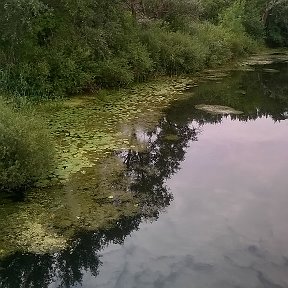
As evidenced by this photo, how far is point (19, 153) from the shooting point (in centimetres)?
880

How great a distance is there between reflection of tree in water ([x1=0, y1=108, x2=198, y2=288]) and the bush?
6.35 ft

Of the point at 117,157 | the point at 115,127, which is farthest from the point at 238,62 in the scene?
the point at 117,157

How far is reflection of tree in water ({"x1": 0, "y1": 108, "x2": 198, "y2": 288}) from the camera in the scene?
673 centimetres

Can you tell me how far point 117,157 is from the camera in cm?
1117

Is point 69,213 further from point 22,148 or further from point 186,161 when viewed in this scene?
point 186,161

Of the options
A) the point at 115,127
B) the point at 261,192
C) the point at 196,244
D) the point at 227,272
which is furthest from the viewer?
the point at 115,127

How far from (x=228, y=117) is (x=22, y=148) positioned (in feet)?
29.6

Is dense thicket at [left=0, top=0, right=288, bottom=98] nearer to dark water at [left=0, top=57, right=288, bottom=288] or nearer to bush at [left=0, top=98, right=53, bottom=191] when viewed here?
dark water at [left=0, top=57, right=288, bottom=288]

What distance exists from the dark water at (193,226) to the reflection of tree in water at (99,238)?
0.6 inches

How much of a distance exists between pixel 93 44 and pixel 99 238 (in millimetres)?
11253

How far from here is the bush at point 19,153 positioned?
861cm

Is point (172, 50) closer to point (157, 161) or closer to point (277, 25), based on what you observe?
point (157, 161)

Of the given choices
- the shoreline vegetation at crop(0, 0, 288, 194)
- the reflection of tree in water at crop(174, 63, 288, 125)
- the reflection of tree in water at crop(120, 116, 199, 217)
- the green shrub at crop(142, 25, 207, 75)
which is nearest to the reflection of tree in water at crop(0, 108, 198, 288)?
the reflection of tree in water at crop(120, 116, 199, 217)

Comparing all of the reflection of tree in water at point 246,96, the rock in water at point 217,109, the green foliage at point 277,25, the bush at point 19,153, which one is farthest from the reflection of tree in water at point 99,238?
the green foliage at point 277,25
